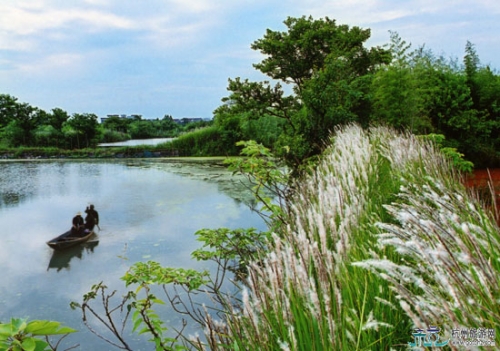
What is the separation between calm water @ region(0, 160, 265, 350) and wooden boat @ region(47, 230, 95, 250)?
0.73ft

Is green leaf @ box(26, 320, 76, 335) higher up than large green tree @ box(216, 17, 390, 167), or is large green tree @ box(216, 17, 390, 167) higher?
large green tree @ box(216, 17, 390, 167)

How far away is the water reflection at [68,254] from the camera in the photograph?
9703 mm

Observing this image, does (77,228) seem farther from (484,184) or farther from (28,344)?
(28,344)

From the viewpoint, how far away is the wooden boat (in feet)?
34.4

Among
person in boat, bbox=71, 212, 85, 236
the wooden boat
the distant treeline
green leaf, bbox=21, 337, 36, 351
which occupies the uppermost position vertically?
the distant treeline

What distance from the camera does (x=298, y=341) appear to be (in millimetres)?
1341

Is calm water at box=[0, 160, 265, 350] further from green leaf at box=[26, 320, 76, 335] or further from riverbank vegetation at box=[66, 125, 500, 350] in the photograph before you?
green leaf at box=[26, 320, 76, 335]

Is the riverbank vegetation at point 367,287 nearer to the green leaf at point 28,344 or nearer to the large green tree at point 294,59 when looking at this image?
the green leaf at point 28,344

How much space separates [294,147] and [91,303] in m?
6.71

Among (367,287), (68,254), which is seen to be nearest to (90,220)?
(68,254)

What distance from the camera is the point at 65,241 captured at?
35.1 feet

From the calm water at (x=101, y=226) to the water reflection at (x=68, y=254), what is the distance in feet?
0.08

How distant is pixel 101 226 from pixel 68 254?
8.54 feet

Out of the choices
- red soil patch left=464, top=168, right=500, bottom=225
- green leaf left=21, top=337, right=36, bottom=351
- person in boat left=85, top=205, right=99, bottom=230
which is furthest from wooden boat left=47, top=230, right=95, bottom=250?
green leaf left=21, top=337, right=36, bottom=351
